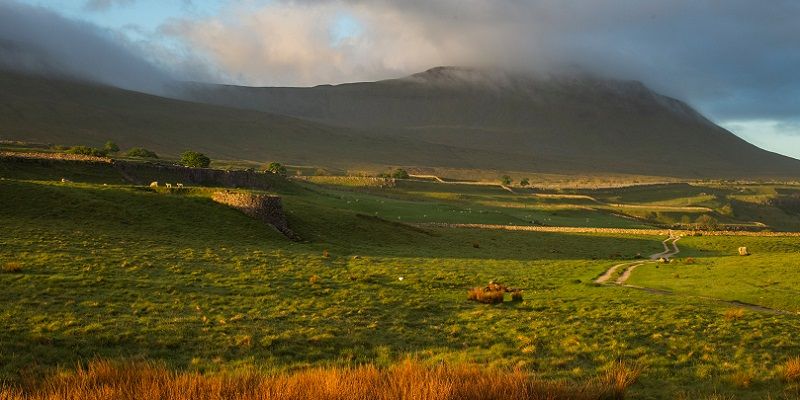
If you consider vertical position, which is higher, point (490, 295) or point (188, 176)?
point (188, 176)

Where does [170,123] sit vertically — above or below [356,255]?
above

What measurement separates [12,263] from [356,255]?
1518 cm

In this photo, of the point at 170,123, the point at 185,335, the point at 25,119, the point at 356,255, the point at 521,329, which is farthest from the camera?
the point at 170,123

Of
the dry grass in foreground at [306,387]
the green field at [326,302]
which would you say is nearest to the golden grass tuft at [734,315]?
the green field at [326,302]

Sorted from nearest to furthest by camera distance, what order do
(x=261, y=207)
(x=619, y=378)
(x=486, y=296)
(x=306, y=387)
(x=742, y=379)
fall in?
(x=306, y=387) < (x=619, y=378) < (x=742, y=379) < (x=486, y=296) < (x=261, y=207)

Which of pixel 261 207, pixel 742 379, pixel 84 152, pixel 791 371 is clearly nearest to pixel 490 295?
pixel 742 379

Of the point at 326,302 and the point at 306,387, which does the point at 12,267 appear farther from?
the point at 306,387

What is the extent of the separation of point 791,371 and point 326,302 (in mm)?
11467

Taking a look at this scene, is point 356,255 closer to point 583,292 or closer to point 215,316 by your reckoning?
point 583,292

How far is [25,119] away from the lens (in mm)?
162250

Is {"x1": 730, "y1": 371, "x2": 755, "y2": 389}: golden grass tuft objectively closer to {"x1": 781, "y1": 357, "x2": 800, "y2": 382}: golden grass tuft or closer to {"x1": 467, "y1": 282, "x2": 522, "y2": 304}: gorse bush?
{"x1": 781, "y1": 357, "x2": 800, "y2": 382}: golden grass tuft

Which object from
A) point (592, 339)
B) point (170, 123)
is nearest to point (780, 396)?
point (592, 339)

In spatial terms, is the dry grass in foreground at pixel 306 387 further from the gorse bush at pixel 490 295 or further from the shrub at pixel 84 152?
the shrub at pixel 84 152

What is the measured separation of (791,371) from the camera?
11.2 meters
